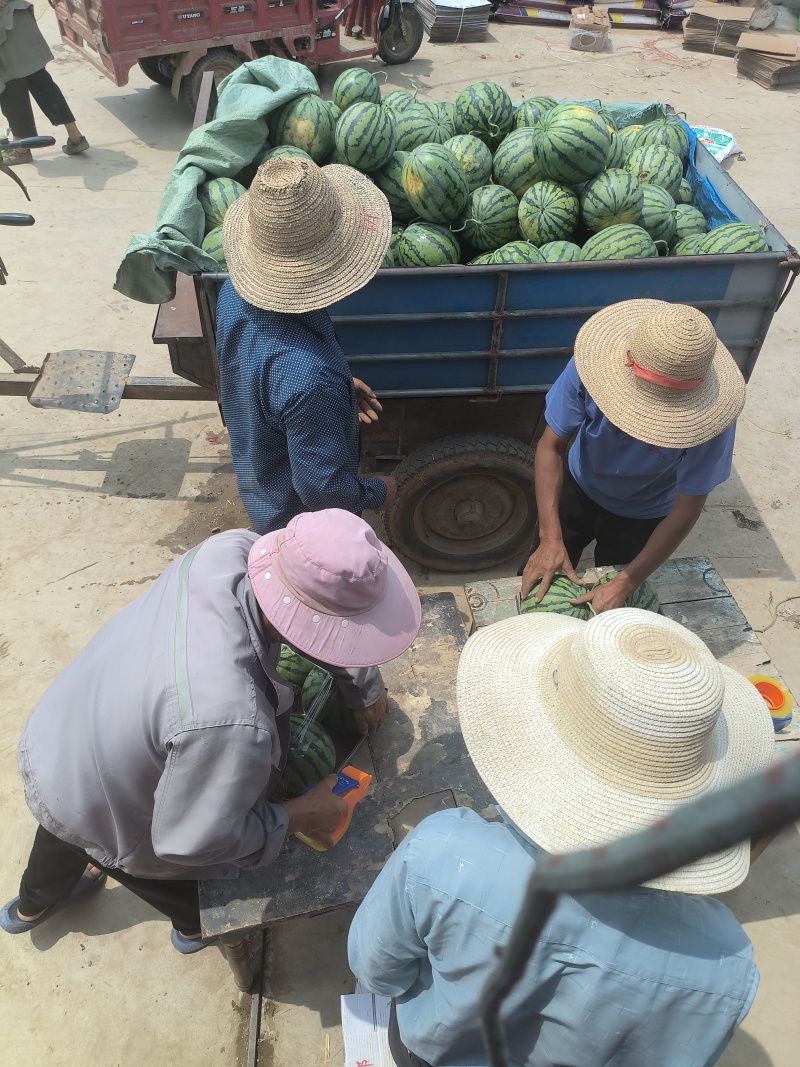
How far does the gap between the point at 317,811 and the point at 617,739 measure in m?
1.18

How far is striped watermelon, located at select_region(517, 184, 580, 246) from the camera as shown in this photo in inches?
146

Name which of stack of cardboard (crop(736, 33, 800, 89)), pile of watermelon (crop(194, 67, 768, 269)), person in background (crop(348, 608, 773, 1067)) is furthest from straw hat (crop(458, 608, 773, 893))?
stack of cardboard (crop(736, 33, 800, 89))

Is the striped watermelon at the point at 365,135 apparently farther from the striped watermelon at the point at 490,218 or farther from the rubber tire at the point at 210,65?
the rubber tire at the point at 210,65

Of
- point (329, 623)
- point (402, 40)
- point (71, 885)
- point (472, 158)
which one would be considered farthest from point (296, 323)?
point (402, 40)

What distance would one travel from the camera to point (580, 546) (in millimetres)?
3504

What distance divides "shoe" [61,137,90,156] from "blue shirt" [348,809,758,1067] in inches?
347

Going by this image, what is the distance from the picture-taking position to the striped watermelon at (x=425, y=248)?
3.54 meters

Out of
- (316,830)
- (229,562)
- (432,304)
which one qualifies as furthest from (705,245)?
(316,830)

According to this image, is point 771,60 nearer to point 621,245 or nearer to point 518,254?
point 621,245

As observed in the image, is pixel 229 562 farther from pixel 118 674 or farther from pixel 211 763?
pixel 211 763

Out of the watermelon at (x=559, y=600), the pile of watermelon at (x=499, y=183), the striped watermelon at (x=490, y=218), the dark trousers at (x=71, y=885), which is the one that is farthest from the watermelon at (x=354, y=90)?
the dark trousers at (x=71, y=885)

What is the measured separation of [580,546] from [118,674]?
2375mm

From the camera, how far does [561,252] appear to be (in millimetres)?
3553

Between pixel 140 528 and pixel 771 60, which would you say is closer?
pixel 140 528
